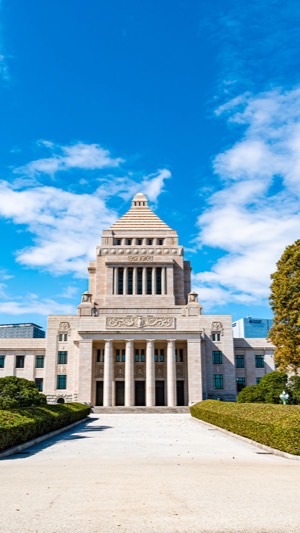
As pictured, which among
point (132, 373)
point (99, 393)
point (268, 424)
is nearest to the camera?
point (268, 424)

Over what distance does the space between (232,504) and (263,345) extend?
56.3 m

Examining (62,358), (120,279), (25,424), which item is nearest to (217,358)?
(120,279)

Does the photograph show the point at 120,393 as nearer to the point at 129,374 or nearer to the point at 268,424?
the point at 129,374

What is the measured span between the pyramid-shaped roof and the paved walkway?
53106 mm

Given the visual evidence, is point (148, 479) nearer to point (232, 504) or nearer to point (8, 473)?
point (232, 504)

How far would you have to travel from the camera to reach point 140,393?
5541cm

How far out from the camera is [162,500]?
855 centimetres

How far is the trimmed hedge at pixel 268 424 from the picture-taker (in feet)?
51.0

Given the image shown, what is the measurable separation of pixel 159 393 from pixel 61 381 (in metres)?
12.8

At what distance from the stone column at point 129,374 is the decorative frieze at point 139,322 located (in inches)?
78.9

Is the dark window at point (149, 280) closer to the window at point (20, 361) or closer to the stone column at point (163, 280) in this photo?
the stone column at point (163, 280)

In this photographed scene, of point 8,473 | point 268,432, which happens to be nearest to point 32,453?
point 8,473

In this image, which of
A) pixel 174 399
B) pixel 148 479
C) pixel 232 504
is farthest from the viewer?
pixel 174 399

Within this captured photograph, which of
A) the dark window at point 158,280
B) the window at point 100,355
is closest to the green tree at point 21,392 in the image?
the window at point 100,355
